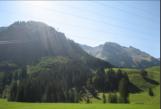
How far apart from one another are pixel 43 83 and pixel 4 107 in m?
85.3

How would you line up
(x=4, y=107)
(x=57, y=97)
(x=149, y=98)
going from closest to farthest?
(x=4, y=107) < (x=57, y=97) < (x=149, y=98)

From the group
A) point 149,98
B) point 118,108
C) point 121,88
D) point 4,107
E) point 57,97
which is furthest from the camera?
point 149,98

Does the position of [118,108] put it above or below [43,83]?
below

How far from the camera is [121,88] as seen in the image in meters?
171

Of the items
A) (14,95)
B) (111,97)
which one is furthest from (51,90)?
(111,97)

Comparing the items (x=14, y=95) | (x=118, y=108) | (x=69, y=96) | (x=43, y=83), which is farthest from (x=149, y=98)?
(x=118, y=108)

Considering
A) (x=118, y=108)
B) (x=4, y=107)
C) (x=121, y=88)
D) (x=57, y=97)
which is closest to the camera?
(x=118, y=108)

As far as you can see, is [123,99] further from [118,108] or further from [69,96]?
[118,108]

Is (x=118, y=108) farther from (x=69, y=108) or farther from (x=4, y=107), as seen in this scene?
(x=4, y=107)

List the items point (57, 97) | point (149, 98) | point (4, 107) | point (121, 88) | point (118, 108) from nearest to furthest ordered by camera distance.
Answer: point (118, 108), point (4, 107), point (57, 97), point (121, 88), point (149, 98)

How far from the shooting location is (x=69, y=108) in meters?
78.7

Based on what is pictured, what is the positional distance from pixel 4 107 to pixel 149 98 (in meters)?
133

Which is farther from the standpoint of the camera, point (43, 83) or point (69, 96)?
point (43, 83)

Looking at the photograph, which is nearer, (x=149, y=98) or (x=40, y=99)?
(x=40, y=99)
